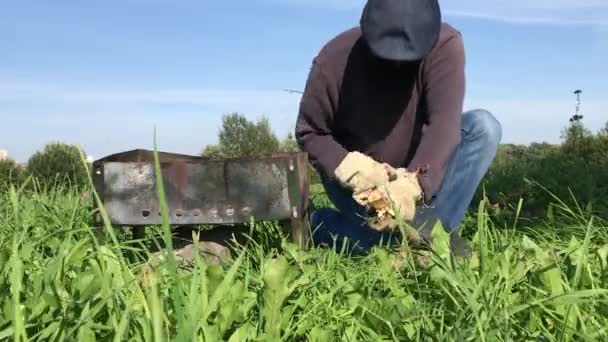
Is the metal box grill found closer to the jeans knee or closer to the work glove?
the work glove

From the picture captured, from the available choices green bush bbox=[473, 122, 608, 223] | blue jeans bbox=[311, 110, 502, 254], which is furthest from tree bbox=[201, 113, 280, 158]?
blue jeans bbox=[311, 110, 502, 254]

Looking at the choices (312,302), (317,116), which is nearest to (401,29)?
(317,116)

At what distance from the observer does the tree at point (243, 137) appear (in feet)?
46.6

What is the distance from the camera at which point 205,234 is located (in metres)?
2.51

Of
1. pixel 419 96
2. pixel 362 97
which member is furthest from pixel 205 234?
pixel 419 96

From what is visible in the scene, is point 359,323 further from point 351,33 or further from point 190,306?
point 351,33

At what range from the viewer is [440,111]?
2432 mm

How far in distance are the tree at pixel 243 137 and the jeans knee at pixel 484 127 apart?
11128 millimetres

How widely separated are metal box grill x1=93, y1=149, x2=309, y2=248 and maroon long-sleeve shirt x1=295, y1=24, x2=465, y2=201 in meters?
0.23

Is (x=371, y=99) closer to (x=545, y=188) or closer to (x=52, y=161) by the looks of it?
(x=545, y=188)

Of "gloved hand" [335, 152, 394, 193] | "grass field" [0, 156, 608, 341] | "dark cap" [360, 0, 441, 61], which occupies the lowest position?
"grass field" [0, 156, 608, 341]

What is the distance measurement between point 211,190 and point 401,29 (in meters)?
0.81

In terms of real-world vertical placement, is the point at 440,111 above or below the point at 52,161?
above

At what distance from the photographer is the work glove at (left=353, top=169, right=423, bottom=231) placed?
204 cm
